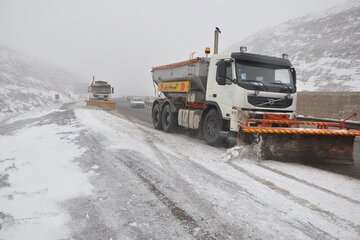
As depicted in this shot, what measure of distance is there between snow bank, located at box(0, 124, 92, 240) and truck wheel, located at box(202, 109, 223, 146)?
3934mm

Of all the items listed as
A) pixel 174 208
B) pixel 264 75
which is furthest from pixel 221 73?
pixel 174 208

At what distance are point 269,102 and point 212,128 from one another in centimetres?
200

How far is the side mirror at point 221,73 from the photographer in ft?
27.5

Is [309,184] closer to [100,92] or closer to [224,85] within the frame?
[224,85]

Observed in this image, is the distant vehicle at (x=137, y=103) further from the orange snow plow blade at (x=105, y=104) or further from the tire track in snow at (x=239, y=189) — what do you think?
the tire track in snow at (x=239, y=189)

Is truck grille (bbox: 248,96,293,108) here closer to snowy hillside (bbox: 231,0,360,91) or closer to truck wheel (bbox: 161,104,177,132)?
truck wheel (bbox: 161,104,177,132)

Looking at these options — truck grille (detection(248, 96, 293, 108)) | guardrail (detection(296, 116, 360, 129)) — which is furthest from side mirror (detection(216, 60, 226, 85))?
guardrail (detection(296, 116, 360, 129))

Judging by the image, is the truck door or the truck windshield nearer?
the truck windshield

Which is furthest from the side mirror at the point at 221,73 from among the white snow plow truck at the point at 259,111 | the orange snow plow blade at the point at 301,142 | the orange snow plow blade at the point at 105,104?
the orange snow plow blade at the point at 105,104

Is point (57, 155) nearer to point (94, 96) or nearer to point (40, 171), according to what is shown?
point (40, 171)

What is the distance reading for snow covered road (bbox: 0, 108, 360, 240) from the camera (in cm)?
360

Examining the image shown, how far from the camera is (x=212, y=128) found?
9320mm

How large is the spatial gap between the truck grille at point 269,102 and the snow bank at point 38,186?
4.54 m

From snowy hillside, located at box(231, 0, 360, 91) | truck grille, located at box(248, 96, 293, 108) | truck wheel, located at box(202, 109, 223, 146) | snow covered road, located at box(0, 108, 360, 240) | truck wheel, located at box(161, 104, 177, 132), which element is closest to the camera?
snow covered road, located at box(0, 108, 360, 240)
